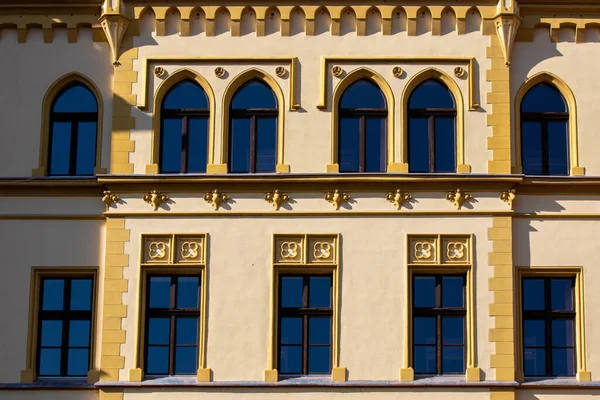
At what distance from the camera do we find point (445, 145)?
2527 cm

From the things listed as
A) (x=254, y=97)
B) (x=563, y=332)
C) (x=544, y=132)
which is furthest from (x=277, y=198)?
(x=563, y=332)

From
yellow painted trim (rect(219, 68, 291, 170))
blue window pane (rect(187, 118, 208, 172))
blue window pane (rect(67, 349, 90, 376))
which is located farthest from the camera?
blue window pane (rect(187, 118, 208, 172))

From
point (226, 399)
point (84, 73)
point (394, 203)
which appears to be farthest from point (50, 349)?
point (394, 203)

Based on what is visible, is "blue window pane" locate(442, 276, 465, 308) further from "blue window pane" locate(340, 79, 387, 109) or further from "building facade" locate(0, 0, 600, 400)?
"blue window pane" locate(340, 79, 387, 109)

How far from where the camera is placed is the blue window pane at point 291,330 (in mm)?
24422

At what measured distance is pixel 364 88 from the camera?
83.6 ft

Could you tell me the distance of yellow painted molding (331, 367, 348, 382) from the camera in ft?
78.7

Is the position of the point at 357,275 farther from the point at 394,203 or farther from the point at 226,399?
the point at 226,399

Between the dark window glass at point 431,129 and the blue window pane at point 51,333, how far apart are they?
7635mm

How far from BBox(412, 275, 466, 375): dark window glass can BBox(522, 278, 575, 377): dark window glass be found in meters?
1.30

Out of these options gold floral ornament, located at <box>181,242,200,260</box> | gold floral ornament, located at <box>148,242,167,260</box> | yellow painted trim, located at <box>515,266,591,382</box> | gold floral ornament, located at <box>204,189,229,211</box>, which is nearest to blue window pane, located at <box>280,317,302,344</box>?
gold floral ornament, located at <box>181,242,200,260</box>

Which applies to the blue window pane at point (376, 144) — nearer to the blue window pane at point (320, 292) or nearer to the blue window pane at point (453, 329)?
the blue window pane at point (320, 292)

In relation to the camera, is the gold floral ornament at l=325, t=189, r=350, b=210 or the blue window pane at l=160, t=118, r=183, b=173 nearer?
the gold floral ornament at l=325, t=189, r=350, b=210

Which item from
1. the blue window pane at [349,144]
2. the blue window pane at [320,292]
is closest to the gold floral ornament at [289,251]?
the blue window pane at [320,292]
